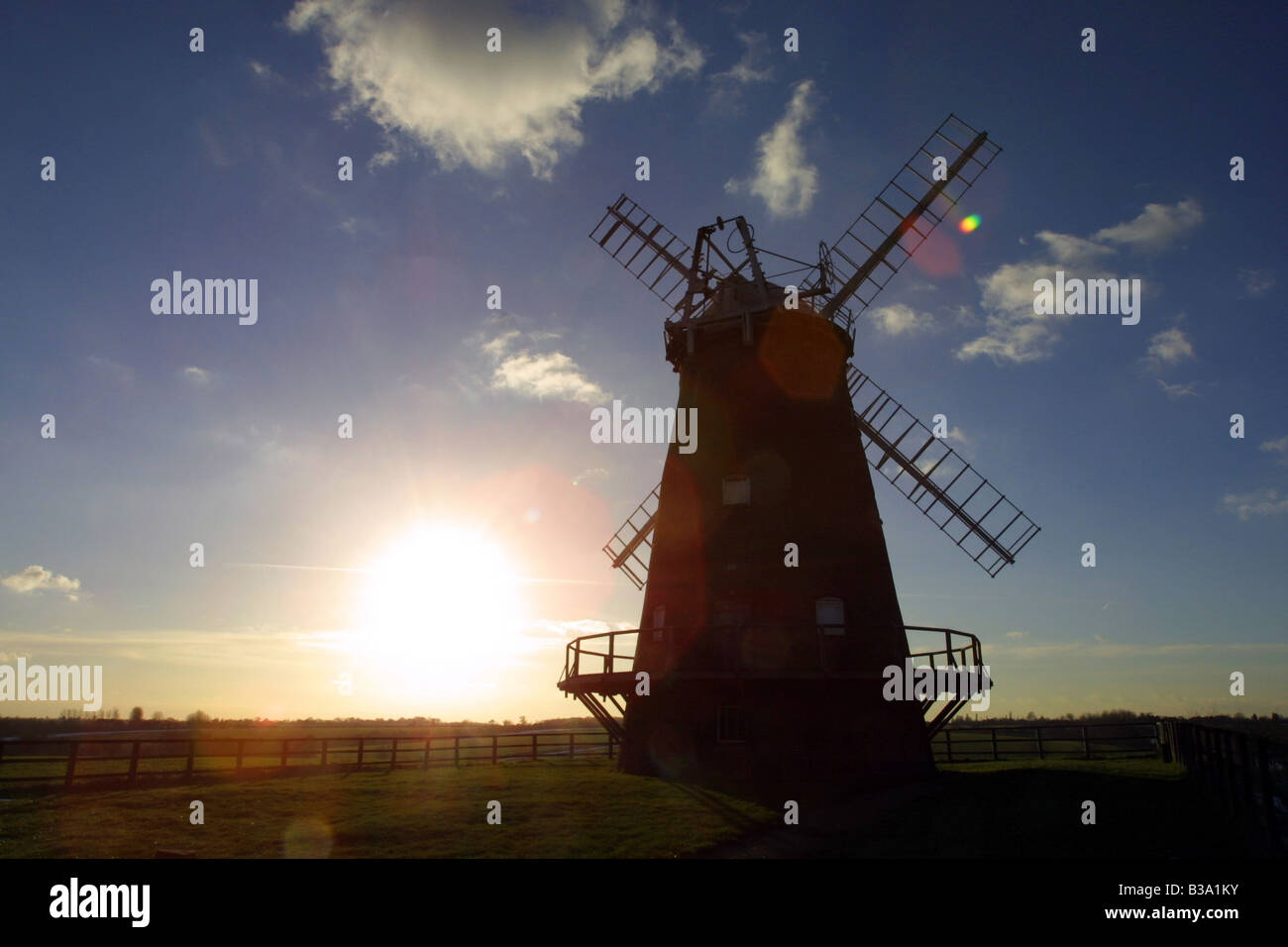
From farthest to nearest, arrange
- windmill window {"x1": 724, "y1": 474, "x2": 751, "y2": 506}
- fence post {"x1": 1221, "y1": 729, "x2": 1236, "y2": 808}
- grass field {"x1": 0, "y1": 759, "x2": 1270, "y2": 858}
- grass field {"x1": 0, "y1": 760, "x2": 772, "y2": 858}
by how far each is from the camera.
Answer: windmill window {"x1": 724, "y1": 474, "x2": 751, "y2": 506}, fence post {"x1": 1221, "y1": 729, "x2": 1236, "y2": 808}, grass field {"x1": 0, "y1": 759, "x2": 1270, "y2": 858}, grass field {"x1": 0, "y1": 760, "x2": 772, "y2": 858}

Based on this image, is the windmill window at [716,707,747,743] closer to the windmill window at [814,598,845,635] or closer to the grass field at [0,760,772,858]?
the grass field at [0,760,772,858]

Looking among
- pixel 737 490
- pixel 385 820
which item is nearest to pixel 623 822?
pixel 385 820

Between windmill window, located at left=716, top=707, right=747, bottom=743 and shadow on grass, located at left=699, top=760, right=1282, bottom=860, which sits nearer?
shadow on grass, located at left=699, top=760, right=1282, bottom=860

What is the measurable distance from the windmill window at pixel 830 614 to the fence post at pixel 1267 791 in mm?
8378

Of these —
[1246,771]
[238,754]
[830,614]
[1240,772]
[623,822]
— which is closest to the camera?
[1246,771]

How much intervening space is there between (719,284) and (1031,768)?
15369 millimetres

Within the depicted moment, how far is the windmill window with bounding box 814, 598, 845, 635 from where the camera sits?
18.6 meters

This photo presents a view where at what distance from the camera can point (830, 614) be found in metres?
18.8

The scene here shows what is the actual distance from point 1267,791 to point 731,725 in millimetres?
10245

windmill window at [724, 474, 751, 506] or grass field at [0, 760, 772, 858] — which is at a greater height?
windmill window at [724, 474, 751, 506]

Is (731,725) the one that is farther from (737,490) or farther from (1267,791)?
(1267,791)

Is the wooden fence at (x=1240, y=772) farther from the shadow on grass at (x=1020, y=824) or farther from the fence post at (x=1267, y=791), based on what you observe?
the shadow on grass at (x=1020, y=824)

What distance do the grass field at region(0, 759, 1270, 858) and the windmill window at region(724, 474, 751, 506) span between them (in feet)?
23.3

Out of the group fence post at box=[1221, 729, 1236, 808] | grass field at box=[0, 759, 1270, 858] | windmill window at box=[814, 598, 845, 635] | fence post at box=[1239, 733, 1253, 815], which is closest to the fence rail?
grass field at box=[0, 759, 1270, 858]
